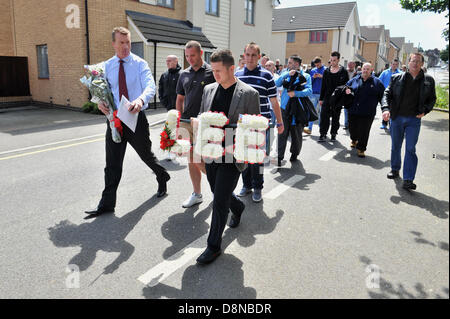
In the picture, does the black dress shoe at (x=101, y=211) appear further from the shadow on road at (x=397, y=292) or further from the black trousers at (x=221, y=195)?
the shadow on road at (x=397, y=292)

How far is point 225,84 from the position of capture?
341cm

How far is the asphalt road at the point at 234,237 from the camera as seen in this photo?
9.81 ft

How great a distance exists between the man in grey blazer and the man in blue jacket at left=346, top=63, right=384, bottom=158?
203 inches

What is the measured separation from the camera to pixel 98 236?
3924 millimetres

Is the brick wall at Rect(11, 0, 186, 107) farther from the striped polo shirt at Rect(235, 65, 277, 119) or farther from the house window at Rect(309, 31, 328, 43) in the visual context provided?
the house window at Rect(309, 31, 328, 43)

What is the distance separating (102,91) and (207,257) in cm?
231


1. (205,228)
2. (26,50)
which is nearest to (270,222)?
(205,228)

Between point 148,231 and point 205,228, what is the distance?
65 cm

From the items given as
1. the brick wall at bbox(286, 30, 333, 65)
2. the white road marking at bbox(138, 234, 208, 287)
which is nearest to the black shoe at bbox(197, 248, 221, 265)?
the white road marking at bbox(138, 234, 208, 287)

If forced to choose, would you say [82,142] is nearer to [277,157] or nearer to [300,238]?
[277,157]

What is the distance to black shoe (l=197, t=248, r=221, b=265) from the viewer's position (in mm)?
3369

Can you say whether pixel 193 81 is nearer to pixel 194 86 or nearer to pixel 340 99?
pixel 194 86

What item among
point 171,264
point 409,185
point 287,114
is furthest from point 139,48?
point 171,264

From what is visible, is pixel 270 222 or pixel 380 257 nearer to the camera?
pixel 380 257
